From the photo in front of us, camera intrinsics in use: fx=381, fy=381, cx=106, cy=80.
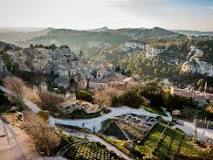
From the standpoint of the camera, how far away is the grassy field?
2694 cm

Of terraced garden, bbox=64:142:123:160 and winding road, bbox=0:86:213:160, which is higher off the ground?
terraced garden, bbox=64:142:123:160

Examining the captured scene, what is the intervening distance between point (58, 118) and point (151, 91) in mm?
14485

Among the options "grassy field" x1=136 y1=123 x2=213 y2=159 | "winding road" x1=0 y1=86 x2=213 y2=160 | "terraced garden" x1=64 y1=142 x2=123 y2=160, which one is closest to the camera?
"terraced garden" x1=64 y1=142 x2=123 y2=160

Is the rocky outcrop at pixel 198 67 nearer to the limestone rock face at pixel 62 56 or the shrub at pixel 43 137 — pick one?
the limestone rock face at pixel 62 56

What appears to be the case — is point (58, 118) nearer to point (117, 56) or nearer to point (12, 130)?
point (12, 130)

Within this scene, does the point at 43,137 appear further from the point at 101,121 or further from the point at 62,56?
the point at 62,56

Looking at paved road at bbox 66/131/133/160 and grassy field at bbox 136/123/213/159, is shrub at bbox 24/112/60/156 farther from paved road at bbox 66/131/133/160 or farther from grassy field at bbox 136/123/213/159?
grassy field at bbox 136/123/213/159

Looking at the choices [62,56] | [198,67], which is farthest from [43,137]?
[198,67]

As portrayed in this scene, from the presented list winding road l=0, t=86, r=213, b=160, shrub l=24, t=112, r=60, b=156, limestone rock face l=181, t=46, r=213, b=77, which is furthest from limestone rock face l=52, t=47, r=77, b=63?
shrub l=24, t=112, r=60, b=156

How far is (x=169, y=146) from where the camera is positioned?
28.9m

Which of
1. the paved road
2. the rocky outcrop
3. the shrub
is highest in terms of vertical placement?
the shrub

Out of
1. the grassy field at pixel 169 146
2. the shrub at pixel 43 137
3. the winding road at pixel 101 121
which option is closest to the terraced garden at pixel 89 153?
the shrub at pixel 43 137

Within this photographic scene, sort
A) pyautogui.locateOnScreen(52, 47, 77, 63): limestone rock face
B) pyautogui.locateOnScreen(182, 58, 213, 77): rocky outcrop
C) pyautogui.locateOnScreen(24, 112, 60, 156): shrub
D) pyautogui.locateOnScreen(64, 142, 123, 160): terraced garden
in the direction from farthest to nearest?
pyautogui.locateOnScreen(182, 58, 213, 77): rocky outcrop < pyautogui.locateOnScreen(52, 47, 77, 63): limestone rock face < pyautogui.locateOnScreen(64, 142, 123, 160): terraced garden < pyautogui.locateOnScreen(24, 112, 60, 156): shrub

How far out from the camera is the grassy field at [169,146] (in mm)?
26941
